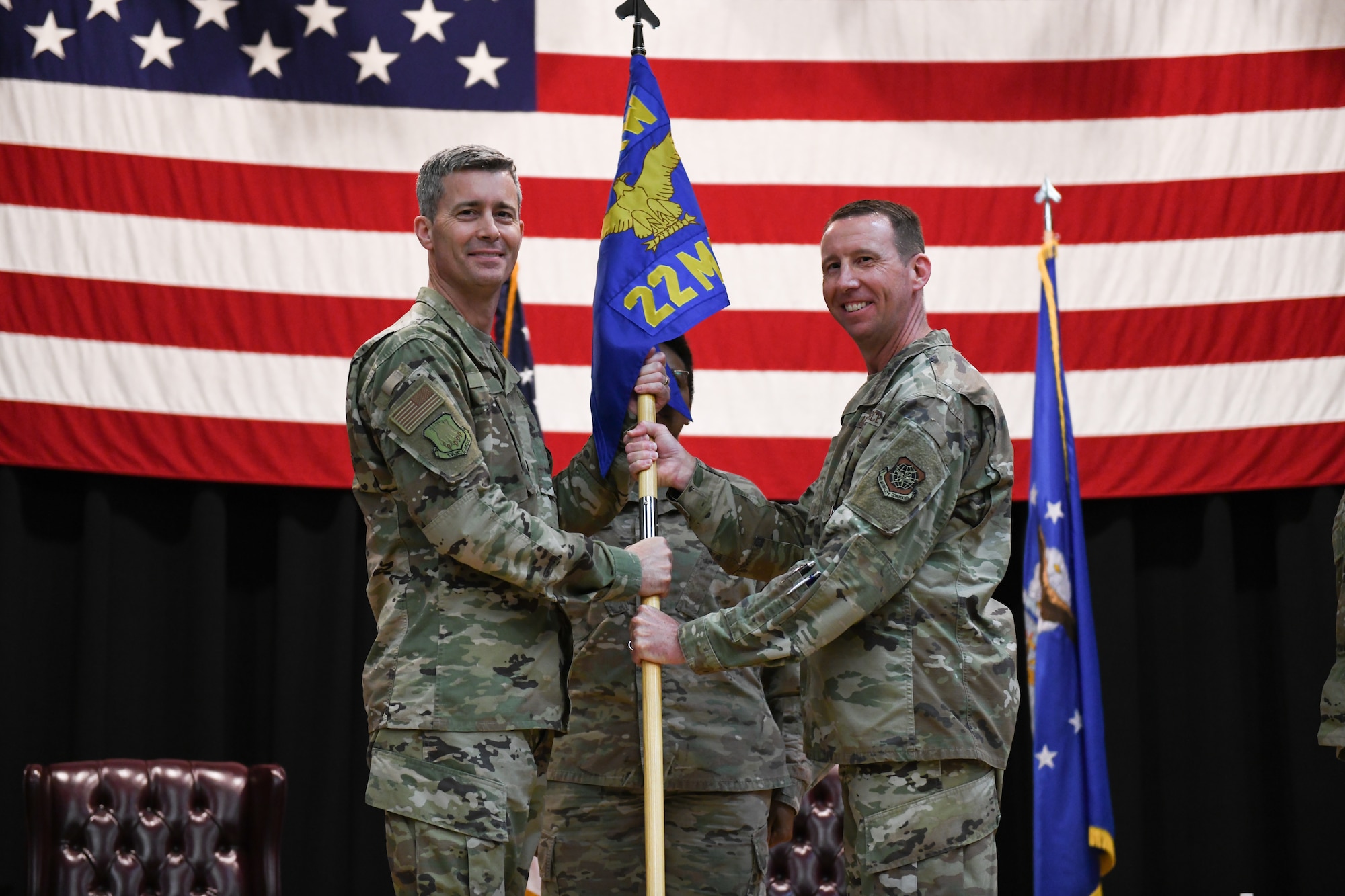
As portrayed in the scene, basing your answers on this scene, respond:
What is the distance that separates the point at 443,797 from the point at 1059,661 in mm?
2429

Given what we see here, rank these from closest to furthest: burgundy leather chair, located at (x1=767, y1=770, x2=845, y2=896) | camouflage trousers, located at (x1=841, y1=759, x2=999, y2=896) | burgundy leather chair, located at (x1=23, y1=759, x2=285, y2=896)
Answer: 1. camouflage trousers, located at (x1=841, y1=759, x2=999, y2=896)
2. burgundy leather chair, located at (x1=23, y1=759, x2=285, y2=896)
3. burgundy leather chair, located at (x1=767, y1=770, x2=845, y2=896)

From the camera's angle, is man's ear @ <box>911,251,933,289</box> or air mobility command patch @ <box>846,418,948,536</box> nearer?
air mobility command patch @ <box>846,418,948,536</box>

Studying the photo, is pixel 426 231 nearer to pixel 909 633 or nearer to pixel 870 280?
pixel 870 280

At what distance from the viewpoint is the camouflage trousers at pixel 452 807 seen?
241 centimetres

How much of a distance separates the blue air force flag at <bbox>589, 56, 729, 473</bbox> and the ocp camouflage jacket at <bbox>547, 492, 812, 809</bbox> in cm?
37

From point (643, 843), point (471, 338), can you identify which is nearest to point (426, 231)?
point (471, 338)

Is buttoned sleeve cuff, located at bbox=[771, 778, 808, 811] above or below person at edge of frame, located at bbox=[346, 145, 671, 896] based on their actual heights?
below

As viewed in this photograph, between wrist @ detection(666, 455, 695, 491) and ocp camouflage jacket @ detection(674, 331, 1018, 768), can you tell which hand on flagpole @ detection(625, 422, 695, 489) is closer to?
wrist @ detection(666, 455, 695, 491)

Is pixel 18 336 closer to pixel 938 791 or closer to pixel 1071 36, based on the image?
pixel 938 791

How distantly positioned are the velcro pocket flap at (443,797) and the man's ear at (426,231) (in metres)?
1.07

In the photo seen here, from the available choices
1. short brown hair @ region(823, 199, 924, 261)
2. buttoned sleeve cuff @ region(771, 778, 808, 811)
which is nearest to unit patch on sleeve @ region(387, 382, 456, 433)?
short brown hair @ region(823, 199, 924, 261)

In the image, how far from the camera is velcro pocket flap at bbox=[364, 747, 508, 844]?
2414mm

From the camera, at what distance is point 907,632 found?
2.67m

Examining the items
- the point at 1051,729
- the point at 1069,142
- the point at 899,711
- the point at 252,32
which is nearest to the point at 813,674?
the point at 899,711
